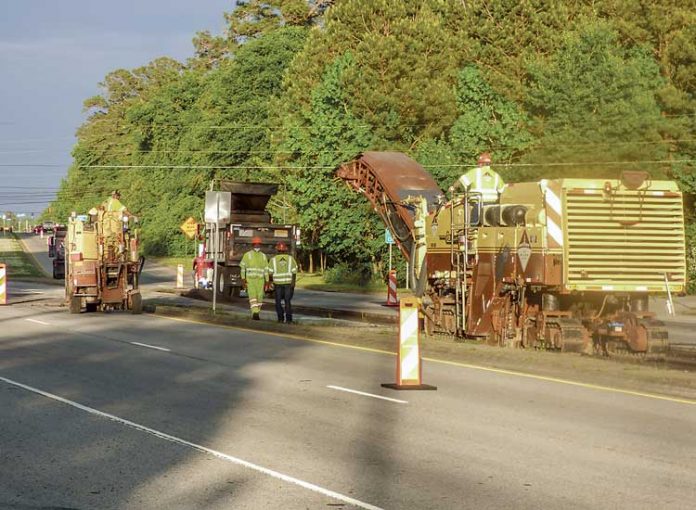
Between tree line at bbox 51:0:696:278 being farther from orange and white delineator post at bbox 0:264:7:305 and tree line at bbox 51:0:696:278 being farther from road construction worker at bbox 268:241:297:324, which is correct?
road construction worker at bbox 268:241:297:324

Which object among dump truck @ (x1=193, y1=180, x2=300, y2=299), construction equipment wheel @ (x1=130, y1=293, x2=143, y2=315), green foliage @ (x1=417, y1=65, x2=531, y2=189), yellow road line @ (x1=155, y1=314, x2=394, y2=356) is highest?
green foliage @ (x1=417, y1=65, x2=531, y2=189)

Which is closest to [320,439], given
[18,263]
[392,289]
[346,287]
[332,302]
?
[392,289]

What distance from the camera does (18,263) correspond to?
80250 millimetres

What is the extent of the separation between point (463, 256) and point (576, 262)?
3040 mm

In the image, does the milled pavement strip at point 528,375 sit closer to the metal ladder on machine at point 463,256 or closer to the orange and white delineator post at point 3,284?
the metal ladder on machine at point 463,256

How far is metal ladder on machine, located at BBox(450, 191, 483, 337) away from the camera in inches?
789

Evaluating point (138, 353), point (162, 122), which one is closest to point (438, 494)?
point (138, 353)

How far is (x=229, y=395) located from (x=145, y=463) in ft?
14.2

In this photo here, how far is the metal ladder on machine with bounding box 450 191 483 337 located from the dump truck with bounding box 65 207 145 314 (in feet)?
38.9

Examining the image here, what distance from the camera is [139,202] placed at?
10581 cm

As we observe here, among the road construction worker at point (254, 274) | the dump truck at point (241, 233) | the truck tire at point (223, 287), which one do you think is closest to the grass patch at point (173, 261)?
the dump truck at point (241, 233)

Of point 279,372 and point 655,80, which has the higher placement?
point 655,80

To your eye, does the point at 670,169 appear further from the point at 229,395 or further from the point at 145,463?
the point at 145,463

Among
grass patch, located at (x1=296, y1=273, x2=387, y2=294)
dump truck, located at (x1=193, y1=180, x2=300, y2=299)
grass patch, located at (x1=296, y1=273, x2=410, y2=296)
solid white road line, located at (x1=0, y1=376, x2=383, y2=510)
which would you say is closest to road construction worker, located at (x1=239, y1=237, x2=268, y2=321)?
dump truck, located at (x1=193, y1=180, x2=300, y2=299)
